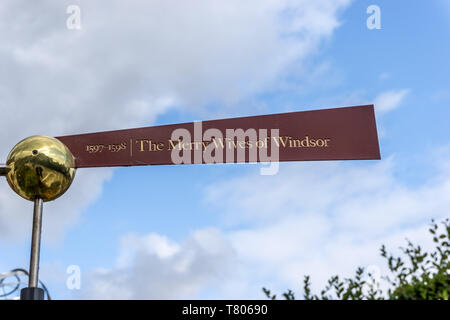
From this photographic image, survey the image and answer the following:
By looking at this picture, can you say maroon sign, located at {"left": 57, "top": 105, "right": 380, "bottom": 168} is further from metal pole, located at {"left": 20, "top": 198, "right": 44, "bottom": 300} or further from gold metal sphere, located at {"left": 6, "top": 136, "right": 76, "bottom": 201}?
metal pole, located at {"left": 20, "top": 198, "right": 44, "bottom": 300}

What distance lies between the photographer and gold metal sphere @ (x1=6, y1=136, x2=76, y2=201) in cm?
321

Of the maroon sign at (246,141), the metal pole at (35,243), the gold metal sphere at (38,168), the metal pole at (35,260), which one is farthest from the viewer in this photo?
the gold metal sphere at (38,168)

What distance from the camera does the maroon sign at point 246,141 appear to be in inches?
119

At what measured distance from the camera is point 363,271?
9.66 feet

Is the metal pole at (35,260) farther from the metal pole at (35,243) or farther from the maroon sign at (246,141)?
the maroon sign at (246,141)

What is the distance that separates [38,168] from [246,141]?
129 centimetres

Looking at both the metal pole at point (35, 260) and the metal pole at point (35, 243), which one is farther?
the metal pole at point (35, 243)

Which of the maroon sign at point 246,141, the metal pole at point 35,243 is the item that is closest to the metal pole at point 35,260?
the metal pole at point 35,243

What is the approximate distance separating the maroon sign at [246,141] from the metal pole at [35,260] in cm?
40

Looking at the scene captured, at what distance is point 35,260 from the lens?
2.93m

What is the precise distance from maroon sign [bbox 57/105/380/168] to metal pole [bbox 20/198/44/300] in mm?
399

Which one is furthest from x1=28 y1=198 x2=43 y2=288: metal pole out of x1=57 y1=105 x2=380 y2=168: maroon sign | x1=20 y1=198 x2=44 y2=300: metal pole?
x1=57 y1=105 x2=380 y2=168: maroon sign

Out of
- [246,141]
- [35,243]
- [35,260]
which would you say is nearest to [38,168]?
[35,243]
